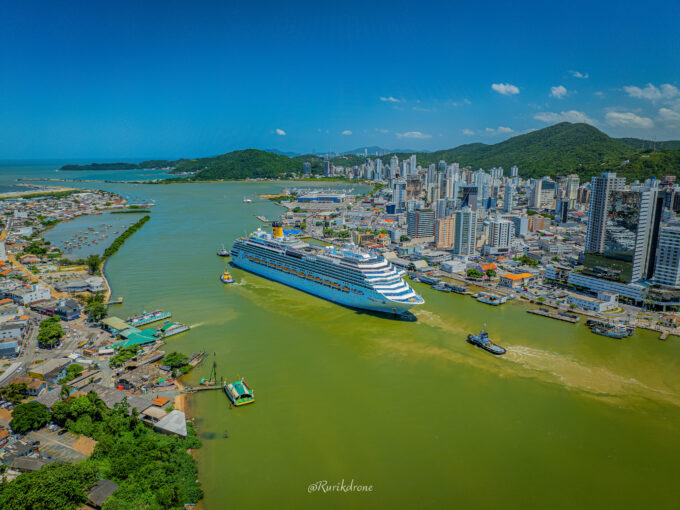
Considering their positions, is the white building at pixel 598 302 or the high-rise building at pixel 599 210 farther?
the high-rise building at pixel 599 210

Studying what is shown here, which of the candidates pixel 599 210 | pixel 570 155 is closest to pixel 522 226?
pixel 599 210

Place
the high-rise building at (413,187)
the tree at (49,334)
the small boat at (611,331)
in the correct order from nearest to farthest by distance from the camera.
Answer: the tree at (49,334) < the small boat at (611,331) < the high-rise building at (413,187)

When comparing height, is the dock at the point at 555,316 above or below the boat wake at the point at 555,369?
above

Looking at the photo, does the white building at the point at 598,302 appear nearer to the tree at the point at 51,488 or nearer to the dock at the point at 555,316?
the dock at the point at 555,316

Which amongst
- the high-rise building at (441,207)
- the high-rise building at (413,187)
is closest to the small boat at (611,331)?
the high-rise building at (441,207)

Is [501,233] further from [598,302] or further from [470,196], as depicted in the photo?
[470,196]

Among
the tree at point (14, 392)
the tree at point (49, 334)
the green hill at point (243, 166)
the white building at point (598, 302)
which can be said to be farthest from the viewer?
the green hill at point (243, 166)
